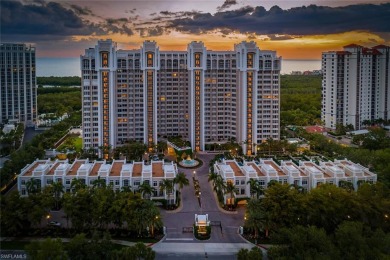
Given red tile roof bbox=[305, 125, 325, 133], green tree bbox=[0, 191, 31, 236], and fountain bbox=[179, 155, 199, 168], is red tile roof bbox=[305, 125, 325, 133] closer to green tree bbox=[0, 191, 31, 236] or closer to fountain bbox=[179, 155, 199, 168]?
fountain bbox=[179, 155, 199, 168]

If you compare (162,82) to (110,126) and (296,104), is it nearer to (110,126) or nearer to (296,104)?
(110,126)

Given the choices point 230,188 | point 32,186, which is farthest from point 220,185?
point 32,186

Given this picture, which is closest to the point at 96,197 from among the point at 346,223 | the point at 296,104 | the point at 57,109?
the point at 346,223

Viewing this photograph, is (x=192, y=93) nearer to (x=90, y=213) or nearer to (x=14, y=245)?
(x=90, y=213)

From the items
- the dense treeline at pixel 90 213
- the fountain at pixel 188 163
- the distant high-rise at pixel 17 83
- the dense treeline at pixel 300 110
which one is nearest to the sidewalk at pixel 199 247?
the dense treeline at pixel 90 213

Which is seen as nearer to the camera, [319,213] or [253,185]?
[319,213]

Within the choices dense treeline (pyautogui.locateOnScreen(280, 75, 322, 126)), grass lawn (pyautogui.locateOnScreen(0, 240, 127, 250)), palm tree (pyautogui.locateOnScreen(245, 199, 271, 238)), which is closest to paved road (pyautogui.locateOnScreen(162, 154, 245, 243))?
palm tree (pyautogui.locateOnScreen(245, 199, 271, 238))
